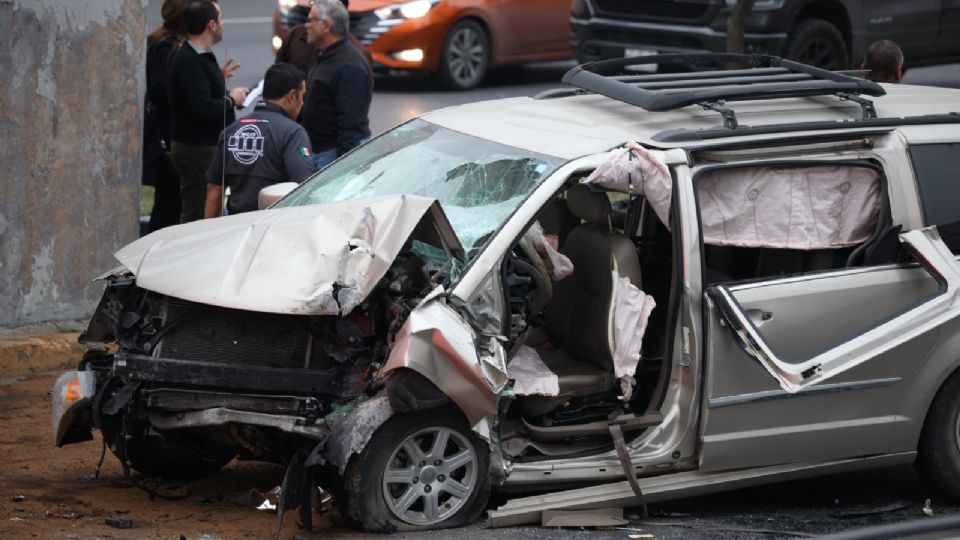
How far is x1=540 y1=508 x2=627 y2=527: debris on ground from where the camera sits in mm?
6188

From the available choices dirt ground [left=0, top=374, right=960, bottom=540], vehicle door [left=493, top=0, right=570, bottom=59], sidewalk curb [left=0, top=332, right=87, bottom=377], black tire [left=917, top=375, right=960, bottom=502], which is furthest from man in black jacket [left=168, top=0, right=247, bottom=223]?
vehicle door [left=493, top=0, right=570, bottom=59]

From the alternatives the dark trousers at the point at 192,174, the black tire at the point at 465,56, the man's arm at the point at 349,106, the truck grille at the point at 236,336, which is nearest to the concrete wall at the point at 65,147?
the dark trousers at the point at 192,174

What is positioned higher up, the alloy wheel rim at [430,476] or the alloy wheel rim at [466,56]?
the alloy wheel rim at [466,56]

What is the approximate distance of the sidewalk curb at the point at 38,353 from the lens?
8695 mm

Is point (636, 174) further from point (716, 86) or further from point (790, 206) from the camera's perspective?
point (716, 86)

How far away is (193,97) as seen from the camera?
9641 millimetres

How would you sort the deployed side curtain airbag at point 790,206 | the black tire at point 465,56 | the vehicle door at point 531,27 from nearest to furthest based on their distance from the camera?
1. the deployed side curtain airbag at point 790,206
2. the black tire at point 465,56
3. the vehicle door at point 531,27

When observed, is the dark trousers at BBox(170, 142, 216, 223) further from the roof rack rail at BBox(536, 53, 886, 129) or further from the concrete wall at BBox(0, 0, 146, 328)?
the roof rack rail at BBox(536, 53, 886, 129)

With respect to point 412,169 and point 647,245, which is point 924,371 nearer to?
point 647,245

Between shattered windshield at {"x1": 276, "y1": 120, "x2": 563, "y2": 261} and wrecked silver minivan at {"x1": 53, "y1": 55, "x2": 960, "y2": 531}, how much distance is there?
15 mm

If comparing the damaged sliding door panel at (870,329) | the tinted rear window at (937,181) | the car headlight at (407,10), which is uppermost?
the tinted rear window at (937,181)

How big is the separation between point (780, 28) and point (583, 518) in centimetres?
924

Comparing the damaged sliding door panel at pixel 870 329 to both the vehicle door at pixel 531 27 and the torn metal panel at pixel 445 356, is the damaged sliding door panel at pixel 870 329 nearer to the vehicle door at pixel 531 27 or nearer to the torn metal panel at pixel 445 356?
the torn metal panel at pixel 445 356

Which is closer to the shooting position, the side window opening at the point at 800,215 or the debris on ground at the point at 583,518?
the debris on ground at the point at 583,518
